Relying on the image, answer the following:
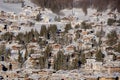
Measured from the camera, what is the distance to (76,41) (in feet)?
76.7

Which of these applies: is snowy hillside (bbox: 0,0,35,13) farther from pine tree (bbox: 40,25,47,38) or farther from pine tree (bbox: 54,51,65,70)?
pine tree (bbox: 54,51,65,70)

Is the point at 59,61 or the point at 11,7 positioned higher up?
the point at 11,7

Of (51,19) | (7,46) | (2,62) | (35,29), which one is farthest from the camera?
(51,19)

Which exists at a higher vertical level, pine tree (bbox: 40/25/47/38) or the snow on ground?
the snow on ground

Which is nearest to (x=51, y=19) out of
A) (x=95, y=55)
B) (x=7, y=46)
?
(x=7, y=46)

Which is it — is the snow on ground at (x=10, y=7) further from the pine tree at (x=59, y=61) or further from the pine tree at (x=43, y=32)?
the pine tree at (x=59, y=61)

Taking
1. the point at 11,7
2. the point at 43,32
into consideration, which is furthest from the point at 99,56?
the point at 11,7

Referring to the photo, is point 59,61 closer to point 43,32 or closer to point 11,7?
point 43,32


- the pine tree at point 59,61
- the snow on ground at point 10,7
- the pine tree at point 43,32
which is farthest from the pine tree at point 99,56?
the snow on ground at point 10,7

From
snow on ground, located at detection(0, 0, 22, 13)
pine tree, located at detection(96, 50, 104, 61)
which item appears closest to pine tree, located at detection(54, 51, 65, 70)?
pine tree, located at detection(96, 50, 104, 61)

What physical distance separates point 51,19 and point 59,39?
17.0 ft

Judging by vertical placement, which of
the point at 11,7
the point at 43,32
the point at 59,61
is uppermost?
the point at 11,7

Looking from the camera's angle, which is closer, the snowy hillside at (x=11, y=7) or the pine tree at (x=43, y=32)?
the pine tree at (x=43, y=32)

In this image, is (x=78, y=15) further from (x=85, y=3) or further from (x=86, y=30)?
(x=86, y=30)
